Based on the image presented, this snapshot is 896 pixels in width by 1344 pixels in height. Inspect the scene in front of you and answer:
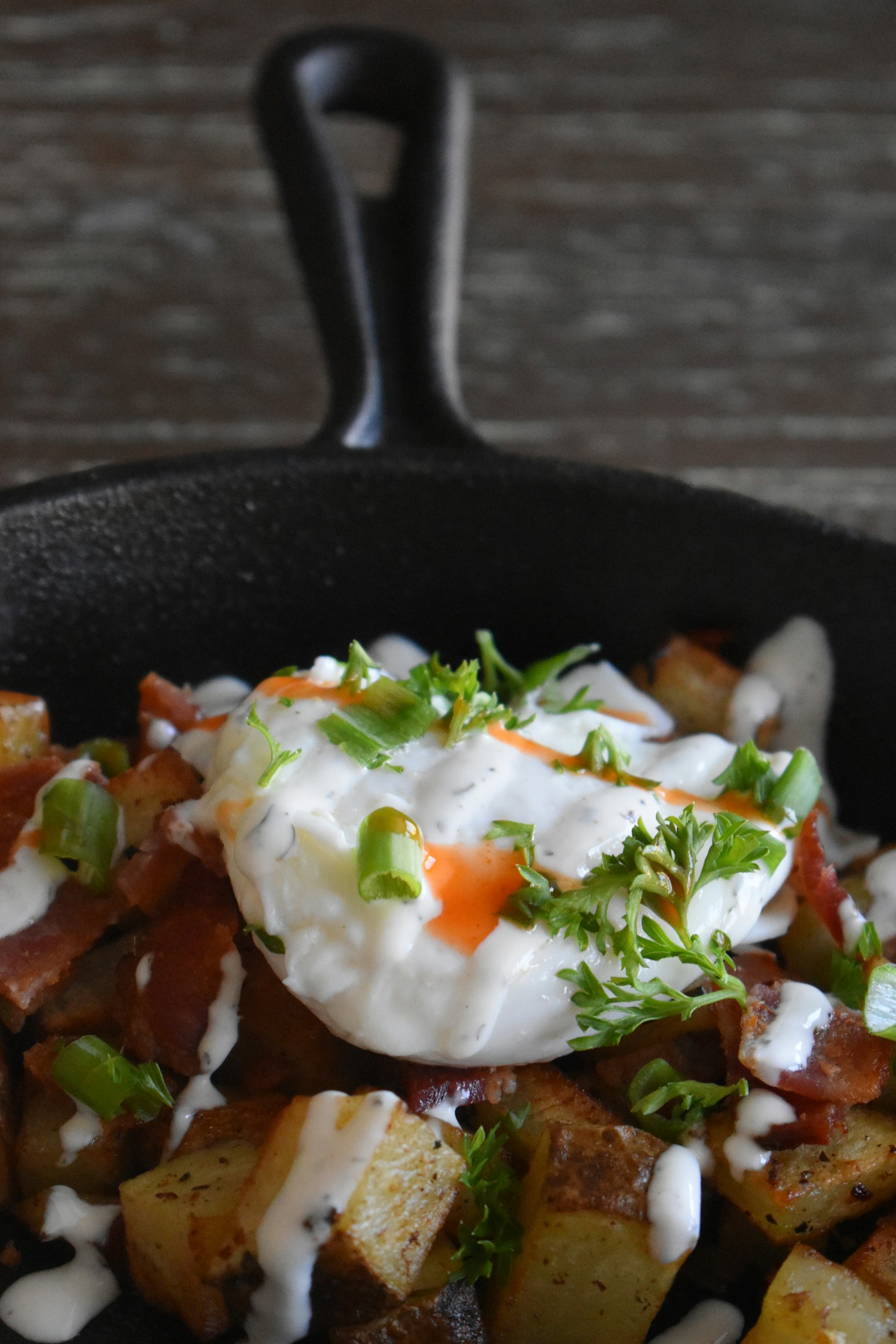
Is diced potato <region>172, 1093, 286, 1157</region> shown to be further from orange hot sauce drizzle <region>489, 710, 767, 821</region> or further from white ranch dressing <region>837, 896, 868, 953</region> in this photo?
white ranch dressing <region>837, 896, 868, 953</region>

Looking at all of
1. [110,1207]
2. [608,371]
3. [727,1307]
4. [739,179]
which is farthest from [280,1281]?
[739,179]

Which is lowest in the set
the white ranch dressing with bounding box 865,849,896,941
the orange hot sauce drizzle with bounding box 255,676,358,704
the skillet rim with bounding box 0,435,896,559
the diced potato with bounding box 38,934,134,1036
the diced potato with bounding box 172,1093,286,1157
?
the diced potato with bounding box 172,1093,286,1157

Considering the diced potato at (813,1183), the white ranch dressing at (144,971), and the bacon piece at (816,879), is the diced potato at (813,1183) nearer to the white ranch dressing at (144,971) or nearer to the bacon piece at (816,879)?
the bacon piece at (816,879)

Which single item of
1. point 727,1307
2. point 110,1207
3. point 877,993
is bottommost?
point 727,1307

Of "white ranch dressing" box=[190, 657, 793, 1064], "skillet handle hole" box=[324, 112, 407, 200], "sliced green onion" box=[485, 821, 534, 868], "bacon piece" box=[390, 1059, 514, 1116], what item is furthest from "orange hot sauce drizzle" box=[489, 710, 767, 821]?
"skillet handle hole" box=[324, 112, 407, 200]

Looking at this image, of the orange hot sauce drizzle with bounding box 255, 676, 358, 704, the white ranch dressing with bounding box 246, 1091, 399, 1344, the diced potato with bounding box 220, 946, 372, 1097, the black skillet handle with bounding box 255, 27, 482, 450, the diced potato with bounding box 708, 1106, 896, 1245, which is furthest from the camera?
the black skillet handle with bounding box 255, 27, 482, 450

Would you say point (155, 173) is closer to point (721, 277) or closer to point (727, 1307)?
point (721, 277)
